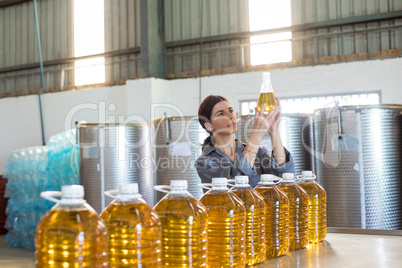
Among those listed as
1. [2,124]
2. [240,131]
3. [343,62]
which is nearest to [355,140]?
[240,131]

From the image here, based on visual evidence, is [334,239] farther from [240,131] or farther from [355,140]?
[240,131]

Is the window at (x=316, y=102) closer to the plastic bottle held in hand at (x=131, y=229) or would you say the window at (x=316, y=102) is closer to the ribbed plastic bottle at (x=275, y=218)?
the ribbed plastic bottle at (x=275, y=218)

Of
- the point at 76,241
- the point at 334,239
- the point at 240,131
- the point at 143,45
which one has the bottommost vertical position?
the point at 334,239

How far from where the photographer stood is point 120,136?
4.93 meters

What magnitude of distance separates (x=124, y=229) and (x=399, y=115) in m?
3.58

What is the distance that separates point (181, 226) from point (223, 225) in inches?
6.3

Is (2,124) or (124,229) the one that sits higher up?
(2,124)

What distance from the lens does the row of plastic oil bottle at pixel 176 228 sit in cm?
91

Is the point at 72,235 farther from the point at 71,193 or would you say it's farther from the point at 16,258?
the point at 16,258

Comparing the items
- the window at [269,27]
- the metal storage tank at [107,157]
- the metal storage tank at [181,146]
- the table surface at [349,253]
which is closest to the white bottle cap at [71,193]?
the table surface at [349,253]

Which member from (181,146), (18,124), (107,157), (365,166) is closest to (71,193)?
(365,166)

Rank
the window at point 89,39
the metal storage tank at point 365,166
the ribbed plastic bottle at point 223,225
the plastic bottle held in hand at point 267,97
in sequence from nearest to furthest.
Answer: the ribbed plastic bottle at point 223,225 < the plastic bottle held in hand at point 267,97 < the metal storage tank at point 365,166 < the window at point 89,39

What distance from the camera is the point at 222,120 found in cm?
214

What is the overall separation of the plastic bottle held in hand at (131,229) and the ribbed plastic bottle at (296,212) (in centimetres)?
64
